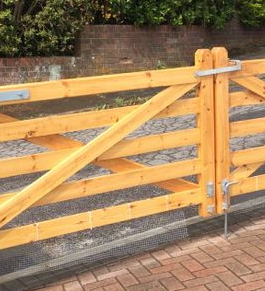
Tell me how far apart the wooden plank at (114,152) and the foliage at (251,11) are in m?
11.0

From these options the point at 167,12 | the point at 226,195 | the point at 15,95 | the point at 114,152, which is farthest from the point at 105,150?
the point at 167,12

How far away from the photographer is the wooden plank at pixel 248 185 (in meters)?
4.64

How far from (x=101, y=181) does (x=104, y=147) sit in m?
0.28

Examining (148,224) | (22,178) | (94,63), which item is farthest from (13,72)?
(148,224)

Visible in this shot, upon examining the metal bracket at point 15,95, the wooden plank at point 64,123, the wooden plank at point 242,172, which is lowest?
the wooden plank at point 242,172

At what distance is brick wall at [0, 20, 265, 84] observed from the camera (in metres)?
11.3

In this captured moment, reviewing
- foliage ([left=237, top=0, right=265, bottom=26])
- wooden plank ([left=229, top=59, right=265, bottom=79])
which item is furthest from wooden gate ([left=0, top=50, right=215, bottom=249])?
foliage ([left=237, top=0, right=265, bottom=26])

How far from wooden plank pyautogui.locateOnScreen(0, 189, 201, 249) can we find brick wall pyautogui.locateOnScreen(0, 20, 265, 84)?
7330mm

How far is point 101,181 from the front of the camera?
13.4 ft

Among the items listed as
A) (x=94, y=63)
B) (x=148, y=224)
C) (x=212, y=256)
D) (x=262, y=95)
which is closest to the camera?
(x=212, y=256)

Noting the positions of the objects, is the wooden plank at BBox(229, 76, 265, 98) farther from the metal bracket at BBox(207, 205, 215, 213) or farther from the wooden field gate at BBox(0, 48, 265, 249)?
the metal bracket at BBox(207, 205, 215, 213)

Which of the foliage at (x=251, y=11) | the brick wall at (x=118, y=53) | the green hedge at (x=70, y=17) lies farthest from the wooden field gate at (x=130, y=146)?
the foliage at (x=251, y=11)

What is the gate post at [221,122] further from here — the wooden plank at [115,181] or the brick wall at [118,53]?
the brick wall at [118,53]

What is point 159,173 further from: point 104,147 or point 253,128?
point 253,128
